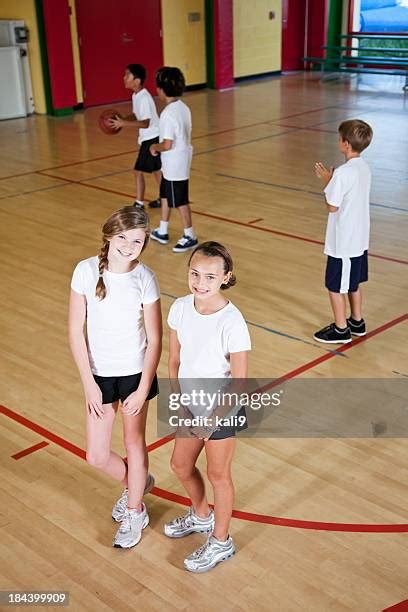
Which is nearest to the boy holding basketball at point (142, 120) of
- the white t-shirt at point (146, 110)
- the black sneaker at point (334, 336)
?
the white t-shirt at point (146, 110)

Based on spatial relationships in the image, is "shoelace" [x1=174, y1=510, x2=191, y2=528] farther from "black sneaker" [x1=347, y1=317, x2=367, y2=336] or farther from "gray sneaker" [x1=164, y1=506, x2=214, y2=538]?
"black sneaker" [x1=347, y1=317, x2=367, y2=336]

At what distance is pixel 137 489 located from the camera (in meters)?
3.13

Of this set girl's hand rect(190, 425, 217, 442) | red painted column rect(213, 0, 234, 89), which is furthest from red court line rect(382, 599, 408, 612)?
red painted column rect(213, 0, 234, 89)

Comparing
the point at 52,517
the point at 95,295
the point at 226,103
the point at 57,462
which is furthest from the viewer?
the point at 226,103

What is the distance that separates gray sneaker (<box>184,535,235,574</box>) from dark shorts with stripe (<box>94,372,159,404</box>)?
0.63 meters

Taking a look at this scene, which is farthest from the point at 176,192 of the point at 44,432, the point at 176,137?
the point at 44,432

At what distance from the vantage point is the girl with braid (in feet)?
9.30

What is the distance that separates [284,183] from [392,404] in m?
4.92

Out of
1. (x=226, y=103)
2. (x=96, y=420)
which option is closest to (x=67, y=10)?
(x=226, y=103)

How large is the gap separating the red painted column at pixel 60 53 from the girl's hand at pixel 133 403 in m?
10.7

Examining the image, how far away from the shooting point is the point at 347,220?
14.8ft

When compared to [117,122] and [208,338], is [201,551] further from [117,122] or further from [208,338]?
[117,122]

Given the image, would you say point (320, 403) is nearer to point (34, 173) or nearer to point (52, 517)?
point (52, 517)

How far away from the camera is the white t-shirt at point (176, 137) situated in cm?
616
